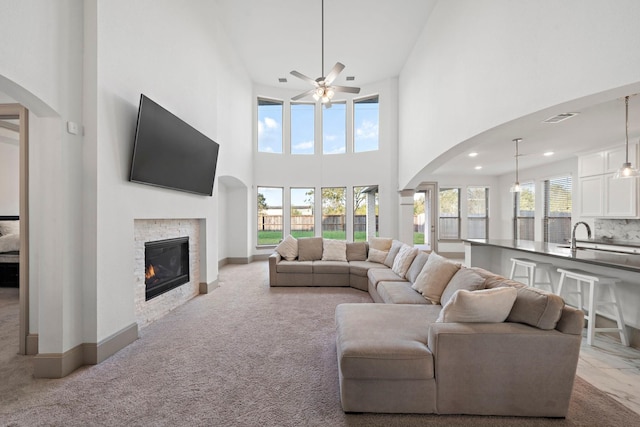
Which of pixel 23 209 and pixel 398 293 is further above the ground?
pixel 23 209

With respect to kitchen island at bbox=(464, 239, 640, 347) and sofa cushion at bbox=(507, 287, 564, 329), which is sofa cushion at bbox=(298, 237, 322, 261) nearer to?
kitchen island at bbox=(464, 239, 640, 347)

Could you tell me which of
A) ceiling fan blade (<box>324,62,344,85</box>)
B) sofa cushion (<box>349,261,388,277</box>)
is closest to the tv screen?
ceiling fan blade (<box>324,62,344,85</box>)

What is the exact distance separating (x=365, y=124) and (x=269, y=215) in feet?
12.7

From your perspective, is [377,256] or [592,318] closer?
[592,318]

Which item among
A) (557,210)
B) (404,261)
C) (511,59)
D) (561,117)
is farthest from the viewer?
(557,210)

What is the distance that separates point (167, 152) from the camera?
10.6ft

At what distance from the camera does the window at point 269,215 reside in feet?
26.3

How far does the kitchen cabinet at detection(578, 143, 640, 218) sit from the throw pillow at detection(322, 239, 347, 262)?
5017 mm

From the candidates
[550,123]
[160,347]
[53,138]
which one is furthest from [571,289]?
[53,138]

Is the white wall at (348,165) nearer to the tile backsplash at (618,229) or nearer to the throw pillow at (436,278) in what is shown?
the tile backsplash at (618,229)

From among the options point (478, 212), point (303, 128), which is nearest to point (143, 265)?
point (303, 128)

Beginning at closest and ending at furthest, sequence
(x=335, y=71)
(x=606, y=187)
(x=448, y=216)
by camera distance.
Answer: (x=335, y=71) < (x=606, y=187) < (x=448, y=216)

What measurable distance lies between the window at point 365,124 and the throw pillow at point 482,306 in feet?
21.4

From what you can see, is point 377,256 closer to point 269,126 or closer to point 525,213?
point 269,126
